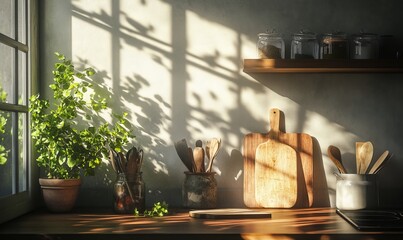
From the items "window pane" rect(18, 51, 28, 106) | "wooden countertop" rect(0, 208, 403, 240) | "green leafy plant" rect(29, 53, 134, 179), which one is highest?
"window pane" rect(18, 51, 28, 106)

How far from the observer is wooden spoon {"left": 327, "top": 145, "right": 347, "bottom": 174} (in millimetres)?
2676

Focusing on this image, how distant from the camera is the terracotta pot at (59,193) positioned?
2535 mm

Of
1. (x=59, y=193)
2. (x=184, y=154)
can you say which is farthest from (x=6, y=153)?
(x=184, y=154)

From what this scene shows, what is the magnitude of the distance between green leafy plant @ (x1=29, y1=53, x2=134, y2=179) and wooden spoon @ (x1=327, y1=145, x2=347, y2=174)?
938mm

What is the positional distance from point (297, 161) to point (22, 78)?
133 cm

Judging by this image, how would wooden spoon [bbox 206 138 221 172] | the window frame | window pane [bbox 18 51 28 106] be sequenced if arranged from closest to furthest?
the window frame
window pane [bbox 18 51 28 106]
wooden spoon [bbox 206 138 221 172]

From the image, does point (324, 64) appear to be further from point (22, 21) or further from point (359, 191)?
point (22, 21)

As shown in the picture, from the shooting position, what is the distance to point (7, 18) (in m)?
2.45

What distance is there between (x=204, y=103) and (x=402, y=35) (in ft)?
3.33

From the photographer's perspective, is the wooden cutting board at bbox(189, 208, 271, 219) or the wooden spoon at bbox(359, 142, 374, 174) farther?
the wooden spoon at bbox(359, 142, 374, 174)

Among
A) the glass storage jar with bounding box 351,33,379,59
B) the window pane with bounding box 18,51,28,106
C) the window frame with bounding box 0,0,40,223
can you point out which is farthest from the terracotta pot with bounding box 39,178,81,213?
the glass storage jar with bounding box 351,33,379,59

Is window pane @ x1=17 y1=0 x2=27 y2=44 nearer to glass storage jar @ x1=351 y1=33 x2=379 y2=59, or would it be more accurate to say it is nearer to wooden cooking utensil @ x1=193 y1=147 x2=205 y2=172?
wooden cooking utensil @ x1=193 y1=147 x2=205 y2=172

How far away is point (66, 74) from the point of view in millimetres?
2621

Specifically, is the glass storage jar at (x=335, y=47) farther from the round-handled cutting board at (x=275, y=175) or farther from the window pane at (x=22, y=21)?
the window pane at (x=22, y=21)
